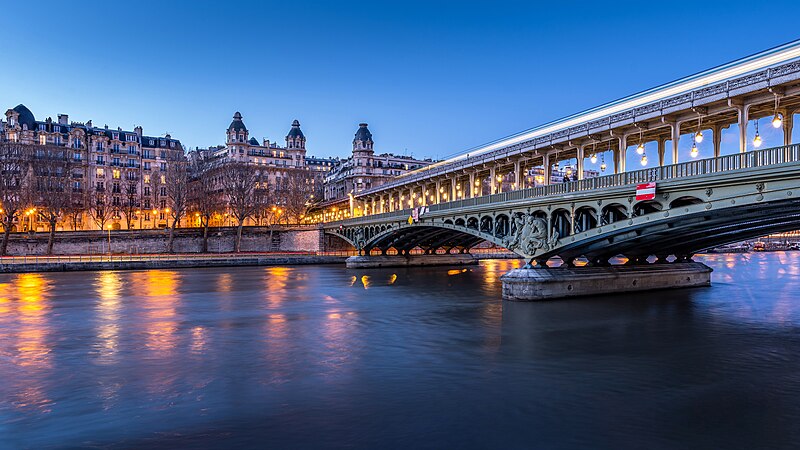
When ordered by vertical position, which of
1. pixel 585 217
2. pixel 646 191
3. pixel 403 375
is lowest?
pixel 403 375

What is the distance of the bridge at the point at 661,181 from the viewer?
21.4m

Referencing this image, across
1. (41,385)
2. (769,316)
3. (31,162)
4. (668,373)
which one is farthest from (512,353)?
(31,162)

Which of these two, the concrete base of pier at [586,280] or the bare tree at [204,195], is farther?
the bare tree at [204,195]

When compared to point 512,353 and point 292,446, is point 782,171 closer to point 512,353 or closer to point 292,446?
point 512,353

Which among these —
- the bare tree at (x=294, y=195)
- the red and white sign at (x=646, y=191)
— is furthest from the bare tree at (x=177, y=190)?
the red and white sign at (x=646, y=191)

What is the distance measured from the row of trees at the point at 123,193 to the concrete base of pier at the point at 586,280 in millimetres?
64666

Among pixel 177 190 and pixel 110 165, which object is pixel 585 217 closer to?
Answer: pixel 177 190

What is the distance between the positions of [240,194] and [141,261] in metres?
25.9

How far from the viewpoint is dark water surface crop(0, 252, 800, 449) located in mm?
11617

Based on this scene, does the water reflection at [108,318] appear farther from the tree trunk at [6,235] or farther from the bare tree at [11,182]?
the bare tree at [11,182]

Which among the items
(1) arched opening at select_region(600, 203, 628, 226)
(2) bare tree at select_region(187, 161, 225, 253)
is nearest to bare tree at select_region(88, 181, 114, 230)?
(2) bare tree at select_region(187, 161, 225, 253)

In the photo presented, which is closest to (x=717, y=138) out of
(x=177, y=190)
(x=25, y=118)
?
(x=177, y=190)

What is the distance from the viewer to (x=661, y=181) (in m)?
24.3

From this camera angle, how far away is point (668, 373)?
16.6 m
